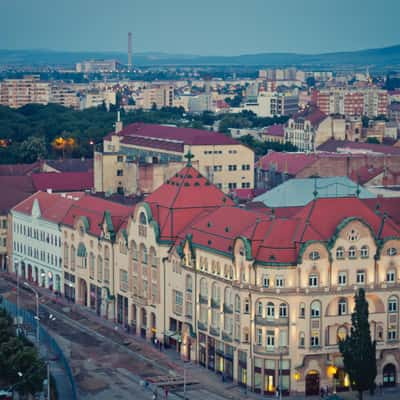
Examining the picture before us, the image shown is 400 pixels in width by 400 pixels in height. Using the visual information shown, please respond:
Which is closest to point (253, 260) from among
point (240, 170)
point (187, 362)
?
point (187, 362)

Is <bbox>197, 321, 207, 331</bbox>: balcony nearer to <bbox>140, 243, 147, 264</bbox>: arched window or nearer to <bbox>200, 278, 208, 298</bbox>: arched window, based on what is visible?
<bbox>200, 278, 208, 298</bbox>: arched window

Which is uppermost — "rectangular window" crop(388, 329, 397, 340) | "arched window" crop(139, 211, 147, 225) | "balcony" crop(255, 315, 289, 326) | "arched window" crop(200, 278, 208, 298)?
"arched window" crop(139, 211, 147, 225)

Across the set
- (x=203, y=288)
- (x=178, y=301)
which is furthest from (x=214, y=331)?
(x=178, y=301)

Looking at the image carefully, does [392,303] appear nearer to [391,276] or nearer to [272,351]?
[391,276]

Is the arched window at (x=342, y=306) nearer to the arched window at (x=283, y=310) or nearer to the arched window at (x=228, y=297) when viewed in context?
the arched window at (x=283, y=310)

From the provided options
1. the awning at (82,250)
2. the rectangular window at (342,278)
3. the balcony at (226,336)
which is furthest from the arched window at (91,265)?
the rectangular window at (342,278)

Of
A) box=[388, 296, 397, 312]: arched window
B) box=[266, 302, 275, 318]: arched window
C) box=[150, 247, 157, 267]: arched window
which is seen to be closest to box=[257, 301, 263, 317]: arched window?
box=[266, 302, 275, 318]: arched window
